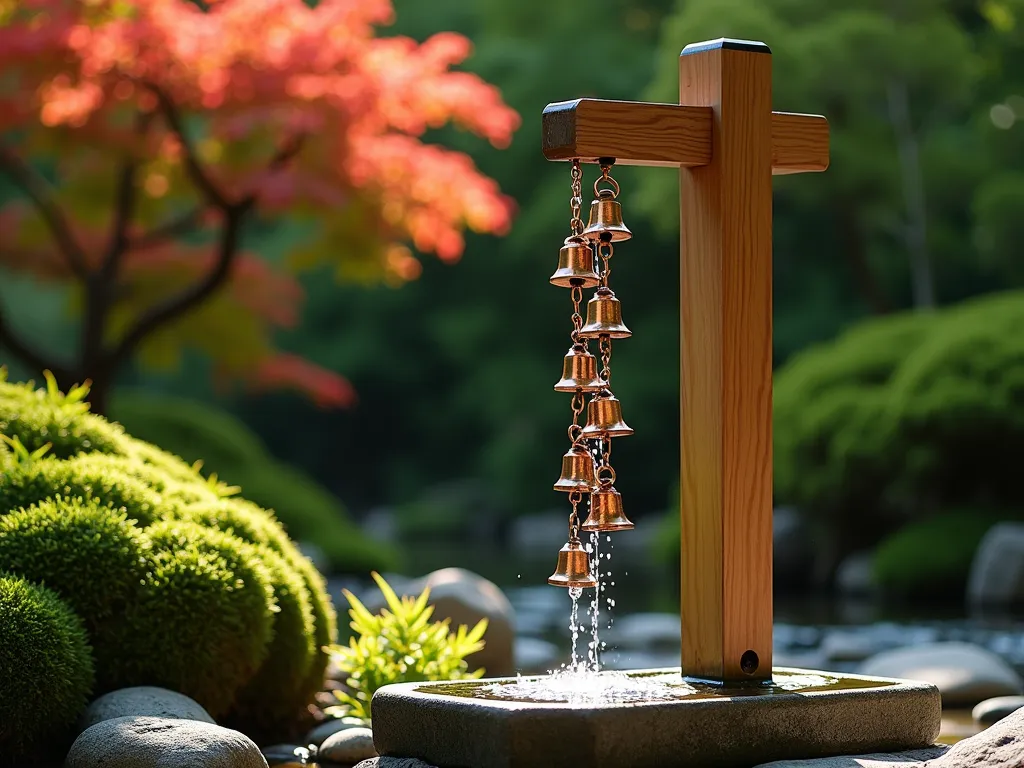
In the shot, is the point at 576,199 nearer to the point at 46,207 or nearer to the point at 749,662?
the point at 749,662

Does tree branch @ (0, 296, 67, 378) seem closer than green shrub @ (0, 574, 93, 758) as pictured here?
No

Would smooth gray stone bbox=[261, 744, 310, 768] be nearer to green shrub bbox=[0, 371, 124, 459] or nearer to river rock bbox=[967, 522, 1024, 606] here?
green shrub bbox=[0, 371, 124, 459]

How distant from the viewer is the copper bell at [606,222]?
4.43 m

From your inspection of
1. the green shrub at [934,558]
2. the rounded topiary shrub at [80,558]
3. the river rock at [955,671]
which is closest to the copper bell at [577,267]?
the rounded topiary shrub at [80,558]

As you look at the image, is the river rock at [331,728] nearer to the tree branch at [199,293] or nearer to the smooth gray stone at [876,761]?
the smooth gray stone at [876,761]

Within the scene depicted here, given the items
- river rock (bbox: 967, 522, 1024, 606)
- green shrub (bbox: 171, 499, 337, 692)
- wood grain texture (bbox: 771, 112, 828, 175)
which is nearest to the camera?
wood grain texture (bbox: 771, 112, 828, 175)

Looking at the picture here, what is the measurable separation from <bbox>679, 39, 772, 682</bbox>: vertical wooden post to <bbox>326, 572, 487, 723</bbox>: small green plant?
5.25 ft

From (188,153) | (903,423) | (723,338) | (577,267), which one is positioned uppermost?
(188,153)

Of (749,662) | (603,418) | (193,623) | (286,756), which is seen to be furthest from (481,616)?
(603,418)

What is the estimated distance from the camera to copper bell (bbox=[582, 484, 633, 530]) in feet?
14.3

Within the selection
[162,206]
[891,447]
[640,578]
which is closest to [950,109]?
[891,447]

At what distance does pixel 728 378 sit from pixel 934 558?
Result: 36.2 ft

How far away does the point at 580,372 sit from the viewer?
14.5ft

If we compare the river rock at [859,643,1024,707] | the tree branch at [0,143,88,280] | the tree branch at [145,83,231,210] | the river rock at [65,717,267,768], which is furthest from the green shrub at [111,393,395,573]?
the river rock at [65,717,267,768]
